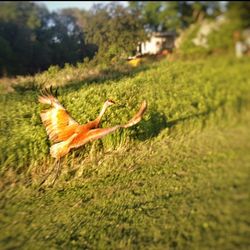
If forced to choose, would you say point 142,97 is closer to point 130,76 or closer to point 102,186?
point 130,76

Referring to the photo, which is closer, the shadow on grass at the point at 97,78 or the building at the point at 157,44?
the building at the point at 157,44

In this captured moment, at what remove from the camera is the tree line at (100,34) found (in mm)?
2732

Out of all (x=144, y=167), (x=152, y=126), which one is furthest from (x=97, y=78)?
(x=144, y=167)

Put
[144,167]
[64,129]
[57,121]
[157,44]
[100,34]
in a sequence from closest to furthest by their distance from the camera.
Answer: [157,44]
[144,167]
[100,34]
[64,129]
[57,121]

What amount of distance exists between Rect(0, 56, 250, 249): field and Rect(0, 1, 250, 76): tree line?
353 millimetres

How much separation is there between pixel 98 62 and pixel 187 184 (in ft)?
7.31

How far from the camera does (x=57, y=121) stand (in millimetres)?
4809

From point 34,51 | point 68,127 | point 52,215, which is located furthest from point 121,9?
point 52,215

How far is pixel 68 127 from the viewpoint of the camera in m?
4.65

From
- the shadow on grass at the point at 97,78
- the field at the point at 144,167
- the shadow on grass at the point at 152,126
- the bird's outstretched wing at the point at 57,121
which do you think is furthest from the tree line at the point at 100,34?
the shadow on grass at the point at 152,126

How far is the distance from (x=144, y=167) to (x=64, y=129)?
121 cm

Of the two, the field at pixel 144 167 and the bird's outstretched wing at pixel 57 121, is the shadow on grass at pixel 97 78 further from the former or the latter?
the bird's outstretched wing at pixel 57 121

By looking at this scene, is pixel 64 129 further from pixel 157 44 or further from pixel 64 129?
pixel 157 44

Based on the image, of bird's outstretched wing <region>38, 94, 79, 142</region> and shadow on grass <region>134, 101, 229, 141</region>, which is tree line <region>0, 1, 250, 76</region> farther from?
shadow on grass <region>134, 101, 229, 141</region>
